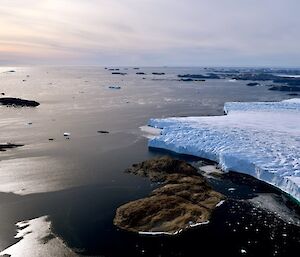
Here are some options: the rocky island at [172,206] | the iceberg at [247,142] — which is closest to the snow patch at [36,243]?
the rocky island at [172,206]

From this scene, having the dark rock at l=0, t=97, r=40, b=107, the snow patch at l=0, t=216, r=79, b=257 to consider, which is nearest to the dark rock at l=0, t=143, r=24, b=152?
the snow patch at l=0, t=216, r=79, b=257

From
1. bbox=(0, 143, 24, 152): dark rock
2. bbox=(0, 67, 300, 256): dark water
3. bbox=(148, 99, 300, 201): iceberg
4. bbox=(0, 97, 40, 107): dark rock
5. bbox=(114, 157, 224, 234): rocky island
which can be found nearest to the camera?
bbox=(0, 67, 300, 256): dark water

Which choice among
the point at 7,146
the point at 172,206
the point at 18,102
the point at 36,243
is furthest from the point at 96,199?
the point at 18,102

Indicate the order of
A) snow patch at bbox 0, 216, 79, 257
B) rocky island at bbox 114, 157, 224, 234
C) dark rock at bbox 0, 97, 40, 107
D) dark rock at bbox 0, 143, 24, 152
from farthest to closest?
dark rock at bbox 0, 97, 40, 107
dark rock at bbox 0, 143, 24, 152
rocky island at bbox 114, 157, 224, 234
snow patch at bbox 0, 216, 79, 257

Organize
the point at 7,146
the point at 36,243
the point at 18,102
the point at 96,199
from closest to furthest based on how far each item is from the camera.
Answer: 1. the point at 36,243
2. the point at 96,199
3. the point at 7,146
4. the point at 18,102

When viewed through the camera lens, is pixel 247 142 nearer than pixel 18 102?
Yes

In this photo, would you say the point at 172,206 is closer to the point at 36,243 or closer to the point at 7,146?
the point at 36,243

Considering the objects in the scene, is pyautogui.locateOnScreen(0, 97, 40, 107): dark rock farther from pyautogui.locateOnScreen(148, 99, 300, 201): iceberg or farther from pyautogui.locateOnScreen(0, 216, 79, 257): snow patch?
pyautogui.locateOnScreen(0, 216, 79, 257): snow patch

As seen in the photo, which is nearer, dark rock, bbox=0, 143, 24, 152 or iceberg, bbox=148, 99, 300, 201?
iceberg, bbox=148, 99, 300, 201
